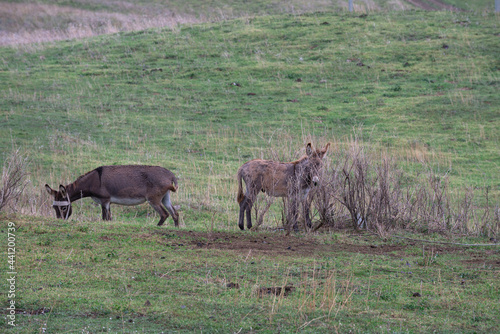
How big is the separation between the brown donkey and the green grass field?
782 mm

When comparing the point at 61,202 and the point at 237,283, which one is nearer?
the point at 237,283

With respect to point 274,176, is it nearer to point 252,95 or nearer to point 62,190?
point 62,190

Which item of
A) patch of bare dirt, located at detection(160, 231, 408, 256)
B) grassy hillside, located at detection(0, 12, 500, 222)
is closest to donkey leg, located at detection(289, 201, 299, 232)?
patch of bare dirt, located at detection(160, 231, 408, 256)

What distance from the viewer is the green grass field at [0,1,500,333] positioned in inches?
284

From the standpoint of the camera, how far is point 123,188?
44.4 feet

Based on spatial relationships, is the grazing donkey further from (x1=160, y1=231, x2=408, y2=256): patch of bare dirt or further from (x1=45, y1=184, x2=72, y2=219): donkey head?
(x1=45, y1=184, x2=72, y2=219): donkey head

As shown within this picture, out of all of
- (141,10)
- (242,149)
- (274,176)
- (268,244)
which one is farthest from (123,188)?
(141,10)

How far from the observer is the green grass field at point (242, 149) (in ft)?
23.6

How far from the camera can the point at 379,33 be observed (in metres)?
34.6

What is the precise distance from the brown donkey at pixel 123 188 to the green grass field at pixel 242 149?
782 millimetres

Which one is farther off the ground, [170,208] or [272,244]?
[170,208]

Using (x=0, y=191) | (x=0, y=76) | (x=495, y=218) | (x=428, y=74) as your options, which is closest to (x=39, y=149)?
(x=0, y=191)

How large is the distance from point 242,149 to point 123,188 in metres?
8.75

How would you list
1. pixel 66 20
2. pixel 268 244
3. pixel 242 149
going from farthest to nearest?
pixel 66 20 → pixel 242 149 → pixel 268 244
